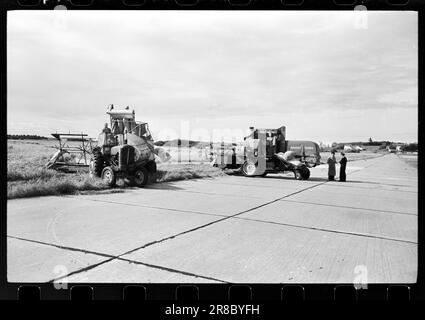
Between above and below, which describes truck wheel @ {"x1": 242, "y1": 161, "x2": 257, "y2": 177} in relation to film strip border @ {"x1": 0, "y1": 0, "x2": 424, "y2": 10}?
below

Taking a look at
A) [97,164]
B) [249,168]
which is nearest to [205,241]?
[97,164]

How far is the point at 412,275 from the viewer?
3994 mm

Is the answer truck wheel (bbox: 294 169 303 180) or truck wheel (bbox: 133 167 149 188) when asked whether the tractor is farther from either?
truck wheel (bbox: 294 169 303 180)

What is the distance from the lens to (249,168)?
17.2 meters

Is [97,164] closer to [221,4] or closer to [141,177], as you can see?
[141,177]

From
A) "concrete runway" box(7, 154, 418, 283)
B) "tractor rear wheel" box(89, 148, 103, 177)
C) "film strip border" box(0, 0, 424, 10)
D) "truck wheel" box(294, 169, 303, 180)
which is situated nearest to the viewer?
"film strip border" box(0, 0, 424, 10)

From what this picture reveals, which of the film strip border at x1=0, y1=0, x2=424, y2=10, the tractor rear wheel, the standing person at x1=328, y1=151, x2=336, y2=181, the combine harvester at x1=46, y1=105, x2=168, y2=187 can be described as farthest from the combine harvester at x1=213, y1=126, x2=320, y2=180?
the film strip border at x1=0, y1=0, x2=424, y2=10

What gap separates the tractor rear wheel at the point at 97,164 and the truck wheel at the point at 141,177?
4.00 feet

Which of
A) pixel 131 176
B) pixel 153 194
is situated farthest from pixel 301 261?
pixel 131 176

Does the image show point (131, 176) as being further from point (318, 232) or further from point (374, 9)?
point (374, 9)

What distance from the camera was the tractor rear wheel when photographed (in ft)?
37.5

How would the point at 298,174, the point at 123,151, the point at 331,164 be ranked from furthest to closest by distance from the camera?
the point at 298,174 < the point at 331,164 < the point at 123,151

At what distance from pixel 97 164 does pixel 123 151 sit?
43.3 inches
